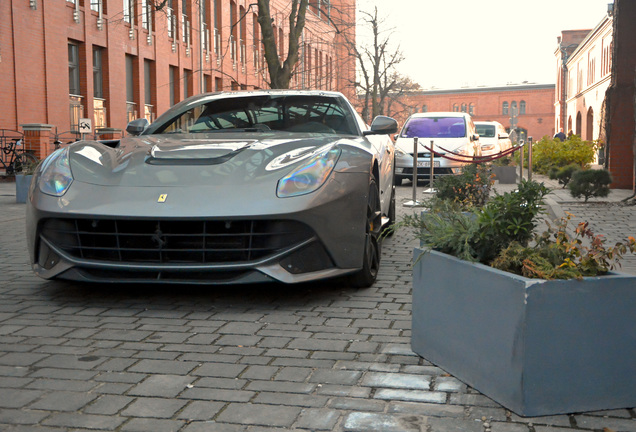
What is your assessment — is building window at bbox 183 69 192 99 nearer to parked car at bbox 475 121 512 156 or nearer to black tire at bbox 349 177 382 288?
parked car at bbox 475 121 512 156

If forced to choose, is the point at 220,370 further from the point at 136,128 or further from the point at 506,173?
the point at 506,173

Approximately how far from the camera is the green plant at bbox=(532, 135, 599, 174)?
21484 mm

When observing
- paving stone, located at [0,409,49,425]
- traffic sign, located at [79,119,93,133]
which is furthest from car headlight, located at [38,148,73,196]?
traffic sign, located at [79,119,93,133]

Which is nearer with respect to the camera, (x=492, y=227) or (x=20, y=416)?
(x=20, y=416)

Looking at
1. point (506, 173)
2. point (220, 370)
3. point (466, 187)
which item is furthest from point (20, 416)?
point (506, 173)

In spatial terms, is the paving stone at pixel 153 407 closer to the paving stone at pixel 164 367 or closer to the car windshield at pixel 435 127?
the paving stone at pixel 164 367

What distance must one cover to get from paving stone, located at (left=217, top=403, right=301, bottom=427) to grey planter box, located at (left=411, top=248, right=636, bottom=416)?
0.83 meters

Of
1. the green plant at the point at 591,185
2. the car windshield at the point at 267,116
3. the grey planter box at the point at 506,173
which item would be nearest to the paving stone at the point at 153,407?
the car windshield at the point at 267,116

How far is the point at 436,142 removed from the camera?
60.6 feet

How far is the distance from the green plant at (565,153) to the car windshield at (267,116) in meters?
16.4

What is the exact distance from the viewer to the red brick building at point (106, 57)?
20.9 metres

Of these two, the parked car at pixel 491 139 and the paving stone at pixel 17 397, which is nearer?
the paving stone at pixel 17 397

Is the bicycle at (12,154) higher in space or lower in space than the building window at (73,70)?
lower

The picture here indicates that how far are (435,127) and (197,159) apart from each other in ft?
49.9
